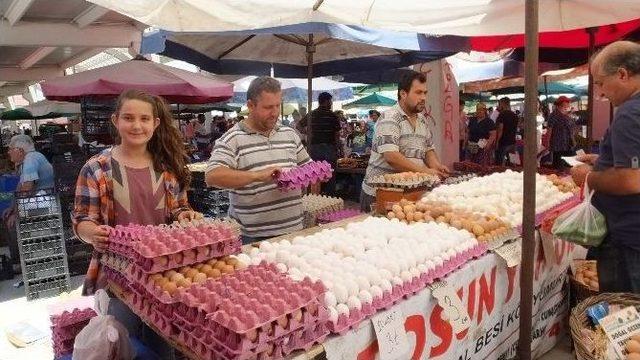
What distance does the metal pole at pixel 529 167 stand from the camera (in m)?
2.51

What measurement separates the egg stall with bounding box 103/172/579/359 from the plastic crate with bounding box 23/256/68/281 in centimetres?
437

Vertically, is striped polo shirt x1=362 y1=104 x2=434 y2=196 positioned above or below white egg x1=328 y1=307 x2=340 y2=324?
above

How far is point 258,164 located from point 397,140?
1.59m

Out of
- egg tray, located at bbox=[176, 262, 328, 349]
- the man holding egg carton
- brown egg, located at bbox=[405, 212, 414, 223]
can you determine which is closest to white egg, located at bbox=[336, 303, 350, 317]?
egg tray, located at bbox=[176, 262, 328, 349]

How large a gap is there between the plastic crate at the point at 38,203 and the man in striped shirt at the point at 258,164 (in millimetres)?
3564

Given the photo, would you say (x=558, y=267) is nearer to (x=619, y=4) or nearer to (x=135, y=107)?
(x=619, y=4)

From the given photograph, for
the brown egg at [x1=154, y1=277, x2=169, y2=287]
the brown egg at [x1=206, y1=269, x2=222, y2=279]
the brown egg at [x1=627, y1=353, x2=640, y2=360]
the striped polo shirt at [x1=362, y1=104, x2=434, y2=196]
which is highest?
the striped polo shirt at [x1=362, y1=104, x2=434, y2=196]


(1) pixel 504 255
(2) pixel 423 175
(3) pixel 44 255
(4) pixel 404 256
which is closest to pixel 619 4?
(2) pixel 423 175

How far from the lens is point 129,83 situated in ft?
21.6

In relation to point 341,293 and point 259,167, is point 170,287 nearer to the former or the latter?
point 341,293

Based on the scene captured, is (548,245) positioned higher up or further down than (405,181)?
further down

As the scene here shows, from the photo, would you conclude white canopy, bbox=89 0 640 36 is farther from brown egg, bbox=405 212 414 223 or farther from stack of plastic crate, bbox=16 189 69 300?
stack of plastic crate, bbox=16 189 69 300

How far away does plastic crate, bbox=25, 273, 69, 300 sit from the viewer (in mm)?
5805

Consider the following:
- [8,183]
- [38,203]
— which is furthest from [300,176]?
[8,183]
